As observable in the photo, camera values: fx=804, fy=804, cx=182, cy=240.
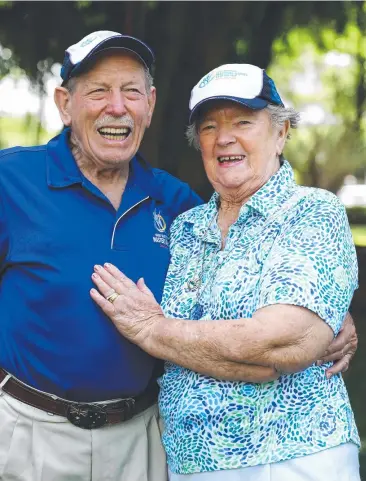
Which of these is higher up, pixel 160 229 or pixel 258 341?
pixel 160 229

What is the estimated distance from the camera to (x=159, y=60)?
9172 mm

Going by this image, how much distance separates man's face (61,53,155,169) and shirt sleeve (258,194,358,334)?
73 cm

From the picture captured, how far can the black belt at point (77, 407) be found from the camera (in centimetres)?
278

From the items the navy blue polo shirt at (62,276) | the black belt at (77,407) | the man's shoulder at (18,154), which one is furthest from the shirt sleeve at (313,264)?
the man's shoulder at (18,154)

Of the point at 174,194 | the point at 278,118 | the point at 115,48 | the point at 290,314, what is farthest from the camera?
the point at 174,194

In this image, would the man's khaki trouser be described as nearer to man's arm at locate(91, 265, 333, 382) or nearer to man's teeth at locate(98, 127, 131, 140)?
man's arm at locate(91, 265, 333, 382)

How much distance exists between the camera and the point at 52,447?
9.29 ft

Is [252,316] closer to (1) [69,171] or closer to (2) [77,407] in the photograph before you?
(2) [77,407]

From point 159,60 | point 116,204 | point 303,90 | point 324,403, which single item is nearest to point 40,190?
point 116,204

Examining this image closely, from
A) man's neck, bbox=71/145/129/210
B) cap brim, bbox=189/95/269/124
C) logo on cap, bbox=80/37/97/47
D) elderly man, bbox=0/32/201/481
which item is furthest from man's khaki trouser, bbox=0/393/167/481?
logo on cap, bbox=80/37/97/47

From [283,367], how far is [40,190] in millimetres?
1050

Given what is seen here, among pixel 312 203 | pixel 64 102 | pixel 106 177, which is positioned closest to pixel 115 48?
pixel 64 102

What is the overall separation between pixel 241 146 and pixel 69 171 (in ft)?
2.06

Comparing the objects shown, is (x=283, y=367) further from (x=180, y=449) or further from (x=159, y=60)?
(x=159, y=60)
